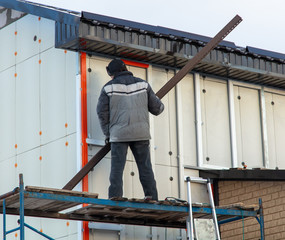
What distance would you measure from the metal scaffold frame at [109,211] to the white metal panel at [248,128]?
2.13m

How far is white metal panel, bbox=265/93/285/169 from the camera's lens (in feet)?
60.5

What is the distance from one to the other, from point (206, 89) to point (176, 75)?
188cm

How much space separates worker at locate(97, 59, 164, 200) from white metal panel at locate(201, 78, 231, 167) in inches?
114

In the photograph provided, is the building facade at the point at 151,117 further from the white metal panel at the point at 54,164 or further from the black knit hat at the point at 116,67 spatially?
the black knit hat at the point at 116,67

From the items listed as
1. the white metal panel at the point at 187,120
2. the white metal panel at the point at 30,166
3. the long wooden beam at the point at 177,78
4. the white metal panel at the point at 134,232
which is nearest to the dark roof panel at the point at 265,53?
the white metal panel at the point at 187,120

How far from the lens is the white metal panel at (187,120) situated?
1716cm

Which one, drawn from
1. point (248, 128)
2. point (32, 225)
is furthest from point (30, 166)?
point (248, 128)

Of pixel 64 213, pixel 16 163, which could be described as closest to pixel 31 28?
pixel 16 163

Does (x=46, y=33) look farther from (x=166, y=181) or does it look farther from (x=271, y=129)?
(x=271, y=129)

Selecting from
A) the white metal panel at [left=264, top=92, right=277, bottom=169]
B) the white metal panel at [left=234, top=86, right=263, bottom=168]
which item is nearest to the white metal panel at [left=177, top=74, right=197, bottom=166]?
the white metal panel at [left=234, top=86, right=263, bottom=168]

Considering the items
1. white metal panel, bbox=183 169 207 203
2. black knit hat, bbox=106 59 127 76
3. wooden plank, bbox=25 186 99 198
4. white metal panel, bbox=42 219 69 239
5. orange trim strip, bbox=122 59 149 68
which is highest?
orange trim strip, bbox=122 59 149 68

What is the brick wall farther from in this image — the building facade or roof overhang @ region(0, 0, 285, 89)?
roof overhang @ region(0, 0, 285, 89)

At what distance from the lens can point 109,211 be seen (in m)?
14.6

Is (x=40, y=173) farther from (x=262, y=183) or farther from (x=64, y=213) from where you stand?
(x=262, y=183)
